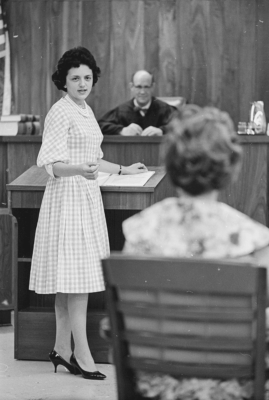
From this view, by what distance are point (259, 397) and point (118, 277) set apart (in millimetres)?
416

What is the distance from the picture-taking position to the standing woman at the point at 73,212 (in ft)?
11.2

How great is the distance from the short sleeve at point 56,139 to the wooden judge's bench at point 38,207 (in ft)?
1.20

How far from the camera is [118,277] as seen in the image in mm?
1680

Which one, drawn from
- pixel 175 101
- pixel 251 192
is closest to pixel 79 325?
pixel 251 192

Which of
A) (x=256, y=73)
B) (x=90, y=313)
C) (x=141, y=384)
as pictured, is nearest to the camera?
(x=141, y=384)

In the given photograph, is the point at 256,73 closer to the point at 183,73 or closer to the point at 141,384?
the point at 183,73

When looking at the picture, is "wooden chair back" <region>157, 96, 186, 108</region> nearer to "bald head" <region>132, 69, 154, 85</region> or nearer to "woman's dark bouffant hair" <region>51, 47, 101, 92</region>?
"bald head" <region>132, 69, 154, 85</region>

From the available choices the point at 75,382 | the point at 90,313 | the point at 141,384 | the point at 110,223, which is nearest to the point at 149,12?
the point at 110,223

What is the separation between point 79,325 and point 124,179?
77cm

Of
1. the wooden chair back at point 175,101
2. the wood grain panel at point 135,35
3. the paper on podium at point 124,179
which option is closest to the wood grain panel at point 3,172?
the paper on podium at point 124,179

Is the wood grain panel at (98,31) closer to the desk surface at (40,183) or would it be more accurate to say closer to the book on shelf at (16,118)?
the book on shelf at (16,118)

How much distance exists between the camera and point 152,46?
6.71 m

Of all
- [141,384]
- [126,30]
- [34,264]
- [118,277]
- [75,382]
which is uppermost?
[126,30]

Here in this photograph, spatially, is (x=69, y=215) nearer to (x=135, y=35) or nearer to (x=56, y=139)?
(x=56, y=139)
